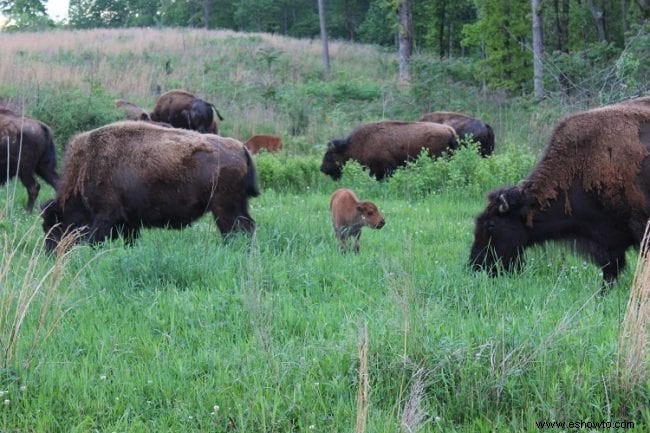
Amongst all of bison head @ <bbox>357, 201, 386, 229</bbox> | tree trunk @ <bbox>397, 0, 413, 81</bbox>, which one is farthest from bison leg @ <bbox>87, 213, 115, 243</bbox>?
tree trunk @ <bbox>397, 0, 413, 81</bbox>

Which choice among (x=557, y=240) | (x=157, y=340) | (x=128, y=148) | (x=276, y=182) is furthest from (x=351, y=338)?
(x=276, y=182)

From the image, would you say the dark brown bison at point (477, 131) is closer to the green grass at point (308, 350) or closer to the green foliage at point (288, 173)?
the green foliage at point (288, 173)

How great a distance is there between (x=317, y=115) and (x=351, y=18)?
1684 inches

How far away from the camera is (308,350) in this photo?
16.7 feet

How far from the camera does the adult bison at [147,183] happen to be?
361 inches

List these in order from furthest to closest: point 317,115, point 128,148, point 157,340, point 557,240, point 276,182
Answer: point 317,115 → point 276,182 → point 128,148 → point 557,240 → point 157,340

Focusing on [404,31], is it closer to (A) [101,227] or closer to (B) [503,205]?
(A) [101,227]

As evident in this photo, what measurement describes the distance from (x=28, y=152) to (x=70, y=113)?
3.83 metres

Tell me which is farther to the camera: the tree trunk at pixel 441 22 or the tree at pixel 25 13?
the tree at pixel 25 13

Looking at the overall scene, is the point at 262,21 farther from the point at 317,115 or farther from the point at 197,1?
the point at 317,115

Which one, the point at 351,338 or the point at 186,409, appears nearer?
the point at 186,409

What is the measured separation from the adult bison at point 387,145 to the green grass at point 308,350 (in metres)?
9.96

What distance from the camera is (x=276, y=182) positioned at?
1546 centimetres

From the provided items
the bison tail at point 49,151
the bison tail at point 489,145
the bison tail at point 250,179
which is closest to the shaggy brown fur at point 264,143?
the bison tail at point 489,145
